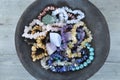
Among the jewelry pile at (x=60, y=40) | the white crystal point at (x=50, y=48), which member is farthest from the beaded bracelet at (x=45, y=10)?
the white crystal point at (x=50, y=48)

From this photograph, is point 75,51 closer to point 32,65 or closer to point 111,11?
point 32,65

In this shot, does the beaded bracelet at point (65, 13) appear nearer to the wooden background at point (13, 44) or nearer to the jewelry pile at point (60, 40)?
the jewelry pile at point (60, 40)

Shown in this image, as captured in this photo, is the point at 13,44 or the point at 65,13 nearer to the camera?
the point at 65,13

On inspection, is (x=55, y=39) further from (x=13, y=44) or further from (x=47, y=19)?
(x=13, y=44)

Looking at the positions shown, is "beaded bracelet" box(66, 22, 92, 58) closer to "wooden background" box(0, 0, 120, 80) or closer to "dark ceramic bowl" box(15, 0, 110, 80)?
"dark ceramic bowl" box(15, 0, 110, 80)

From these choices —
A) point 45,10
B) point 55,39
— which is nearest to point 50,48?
point 55,39

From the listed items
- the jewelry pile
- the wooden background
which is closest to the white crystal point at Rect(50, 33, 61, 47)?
the jewelry pile

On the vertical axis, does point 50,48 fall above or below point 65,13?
below
